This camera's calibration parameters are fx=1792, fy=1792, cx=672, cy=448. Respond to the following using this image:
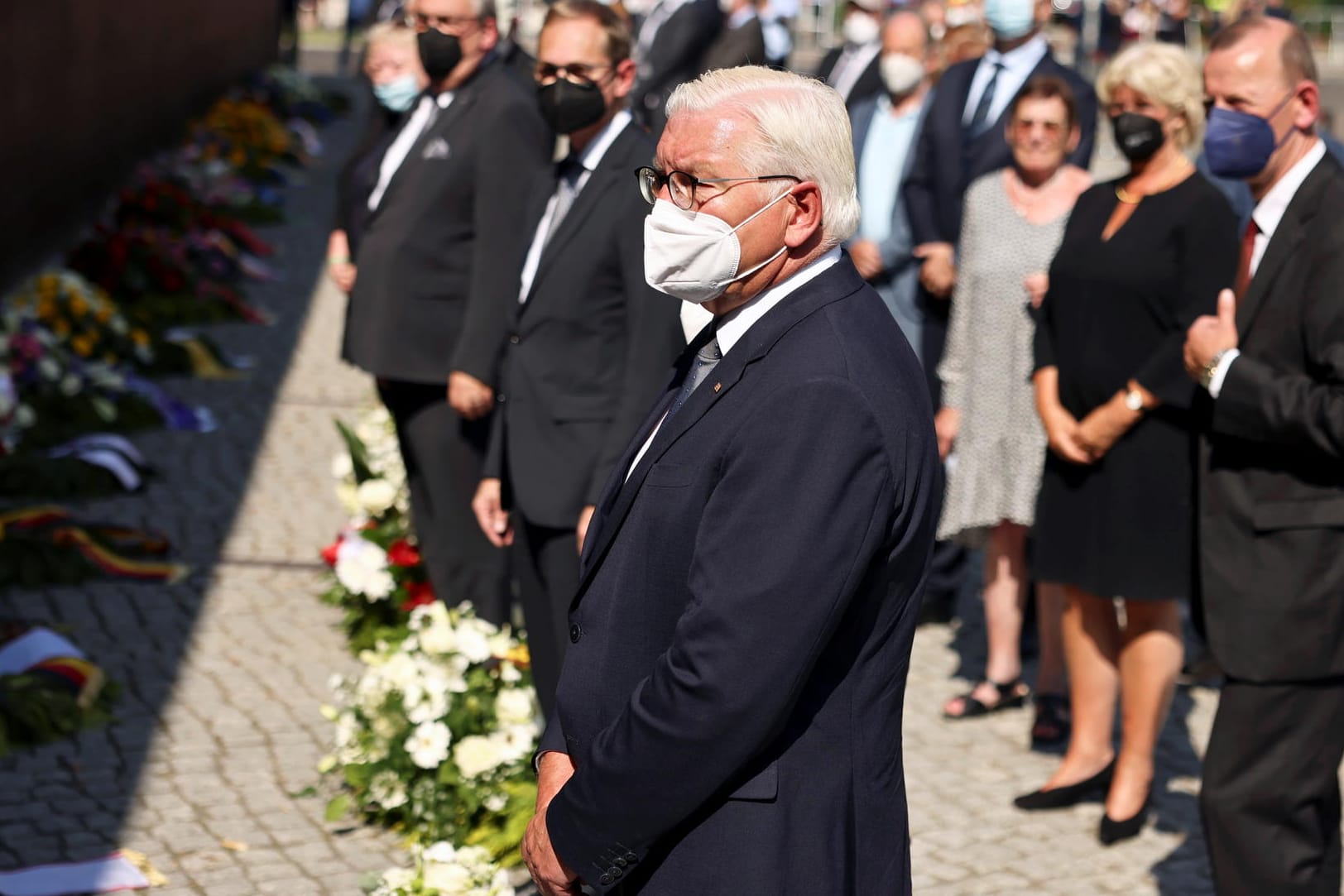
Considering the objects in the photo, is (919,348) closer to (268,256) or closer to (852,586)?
(852,586)

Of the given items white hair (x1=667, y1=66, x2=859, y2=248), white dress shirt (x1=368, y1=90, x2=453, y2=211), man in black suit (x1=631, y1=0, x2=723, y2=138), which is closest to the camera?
white hair (x1=667, y1=66, x2=859, y2=248)

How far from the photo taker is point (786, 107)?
2551mm

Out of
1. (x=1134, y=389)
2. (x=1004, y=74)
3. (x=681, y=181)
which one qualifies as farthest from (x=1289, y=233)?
(x=1004, y=74)

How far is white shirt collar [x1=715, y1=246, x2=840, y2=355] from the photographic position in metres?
2.64

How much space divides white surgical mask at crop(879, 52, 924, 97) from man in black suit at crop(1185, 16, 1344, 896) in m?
3.30

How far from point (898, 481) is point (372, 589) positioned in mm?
4181

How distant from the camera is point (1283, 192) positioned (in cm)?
393

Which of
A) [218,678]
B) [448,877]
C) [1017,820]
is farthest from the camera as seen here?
[218,678]

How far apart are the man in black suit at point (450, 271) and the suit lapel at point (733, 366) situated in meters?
2.52

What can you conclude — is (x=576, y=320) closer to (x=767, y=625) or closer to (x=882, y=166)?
(x=767, y=625)

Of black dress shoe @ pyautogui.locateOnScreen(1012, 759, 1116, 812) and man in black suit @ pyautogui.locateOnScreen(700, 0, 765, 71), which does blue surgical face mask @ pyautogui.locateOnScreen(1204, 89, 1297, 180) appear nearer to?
black dress shoe @ pyautogui.locateOnScreen(1012, 759, 1116, 812)

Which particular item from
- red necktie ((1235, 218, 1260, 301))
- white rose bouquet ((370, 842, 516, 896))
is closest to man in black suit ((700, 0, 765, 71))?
red necktie ((1235, 218, 1260, 301))

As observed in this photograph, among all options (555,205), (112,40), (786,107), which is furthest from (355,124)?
(786,107)

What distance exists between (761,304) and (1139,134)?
2668mm
